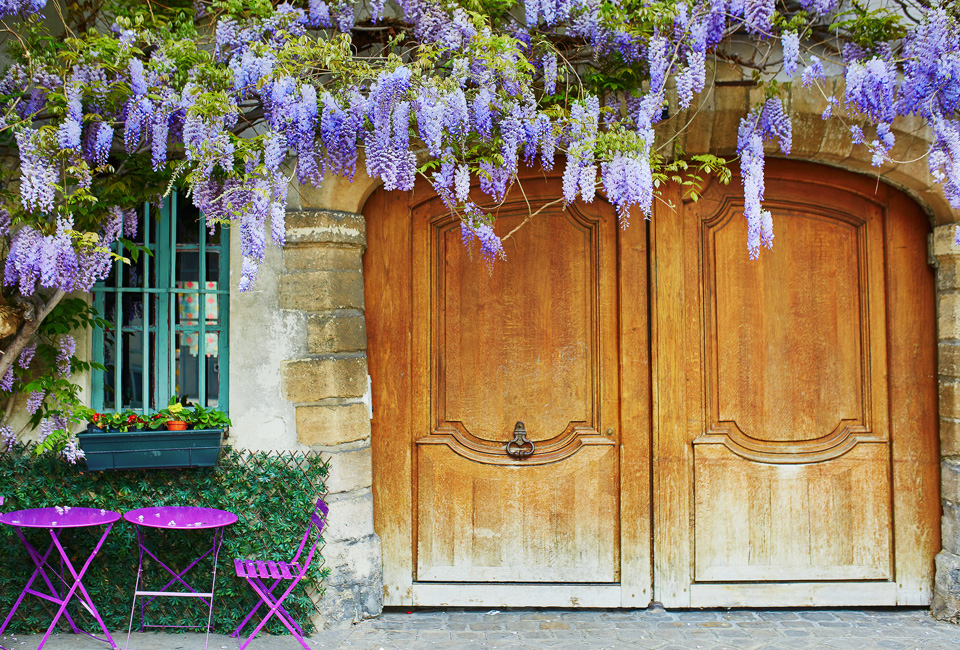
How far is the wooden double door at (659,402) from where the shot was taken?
144 inches

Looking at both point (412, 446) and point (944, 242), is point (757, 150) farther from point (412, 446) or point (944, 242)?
point (412, 446)

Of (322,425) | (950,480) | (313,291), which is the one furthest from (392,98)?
(950,480)

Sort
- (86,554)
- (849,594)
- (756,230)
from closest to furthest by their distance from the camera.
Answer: (756,230) < (86,554) < (849,594)

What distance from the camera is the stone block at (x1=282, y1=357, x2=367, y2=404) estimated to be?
3.42 metres

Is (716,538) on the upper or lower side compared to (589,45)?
lower

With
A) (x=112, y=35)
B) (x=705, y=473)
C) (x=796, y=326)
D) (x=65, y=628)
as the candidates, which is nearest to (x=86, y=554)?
(x=65, y=628)

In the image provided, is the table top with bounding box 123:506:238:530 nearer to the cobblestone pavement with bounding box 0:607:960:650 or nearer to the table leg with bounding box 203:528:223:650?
the table leg with bounding box 203:528:223:650

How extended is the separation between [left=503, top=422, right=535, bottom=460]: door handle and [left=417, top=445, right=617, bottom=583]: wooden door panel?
0.07 metres

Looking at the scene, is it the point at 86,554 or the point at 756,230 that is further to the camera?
the point at 86,554

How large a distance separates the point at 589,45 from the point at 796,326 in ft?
5.63

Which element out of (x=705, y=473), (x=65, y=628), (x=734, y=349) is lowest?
(x=65, y=628)

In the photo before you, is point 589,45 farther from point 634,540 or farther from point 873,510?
point 873,510

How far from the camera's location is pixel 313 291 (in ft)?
11.3

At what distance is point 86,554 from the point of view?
3.36 metres
